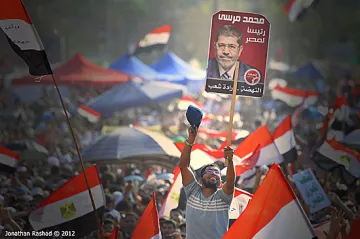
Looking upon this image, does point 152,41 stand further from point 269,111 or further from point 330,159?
point 330,159

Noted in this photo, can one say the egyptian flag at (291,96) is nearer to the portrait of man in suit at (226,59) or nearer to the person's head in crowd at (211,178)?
the portrait of man in suit at (226,59)

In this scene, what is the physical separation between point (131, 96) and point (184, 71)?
335 inches

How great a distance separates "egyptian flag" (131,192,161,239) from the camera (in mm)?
8289

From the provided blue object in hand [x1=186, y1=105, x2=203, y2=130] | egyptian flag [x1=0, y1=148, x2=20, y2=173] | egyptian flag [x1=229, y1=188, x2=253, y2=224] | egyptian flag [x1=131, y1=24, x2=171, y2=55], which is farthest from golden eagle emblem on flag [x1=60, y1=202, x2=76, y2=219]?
egyptian flag [x1=131, y1=24, x2=171, y2=55]

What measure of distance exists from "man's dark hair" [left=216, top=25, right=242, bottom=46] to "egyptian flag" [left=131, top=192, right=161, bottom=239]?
1.67 m

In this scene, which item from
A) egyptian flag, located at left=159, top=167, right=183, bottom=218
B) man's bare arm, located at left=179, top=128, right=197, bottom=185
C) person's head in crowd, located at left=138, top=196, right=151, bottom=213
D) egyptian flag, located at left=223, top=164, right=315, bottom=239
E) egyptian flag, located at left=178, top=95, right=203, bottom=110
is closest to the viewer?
egyptian flag, located at left=223, top=164, right=315, bottom=239

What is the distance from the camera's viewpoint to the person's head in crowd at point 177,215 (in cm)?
1011

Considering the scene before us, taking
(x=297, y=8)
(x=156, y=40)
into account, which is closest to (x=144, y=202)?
(x=297, y=8)

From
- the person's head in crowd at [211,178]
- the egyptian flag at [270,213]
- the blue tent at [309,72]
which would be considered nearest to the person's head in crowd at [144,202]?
the person's head in crowd at [211,178]

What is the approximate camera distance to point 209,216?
7.65 meters

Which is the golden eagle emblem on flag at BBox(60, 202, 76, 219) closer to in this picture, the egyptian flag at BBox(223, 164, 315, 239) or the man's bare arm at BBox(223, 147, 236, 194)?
the man's bare arm at BBox(223, 147, 236, 194)

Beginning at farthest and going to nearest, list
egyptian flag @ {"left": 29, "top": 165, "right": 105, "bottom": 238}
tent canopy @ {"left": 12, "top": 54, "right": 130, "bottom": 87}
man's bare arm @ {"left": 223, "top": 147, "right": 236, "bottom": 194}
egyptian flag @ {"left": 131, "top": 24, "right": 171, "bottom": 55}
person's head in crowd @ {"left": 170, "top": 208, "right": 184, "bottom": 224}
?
egyptian flag @ {"left": 131, "top": 24, "right": 171, "bottom": 55}
tent canopy @ {"left": 12, "top": 54, "right": 130, "bottom": 87}
person's head in crowd @ {"left": 170, "top": 208, "right": 184, "bottom": 224}
egyptian flag @ {"left": 29, "top": 165, "right": 105, "bottom": 238}
man's bare arm @ {"left": 223, "top": 147, "right": 236, "bottom": 194}

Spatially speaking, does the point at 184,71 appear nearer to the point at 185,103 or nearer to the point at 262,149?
the point at 185,103

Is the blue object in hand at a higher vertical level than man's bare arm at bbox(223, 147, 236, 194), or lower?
higher
